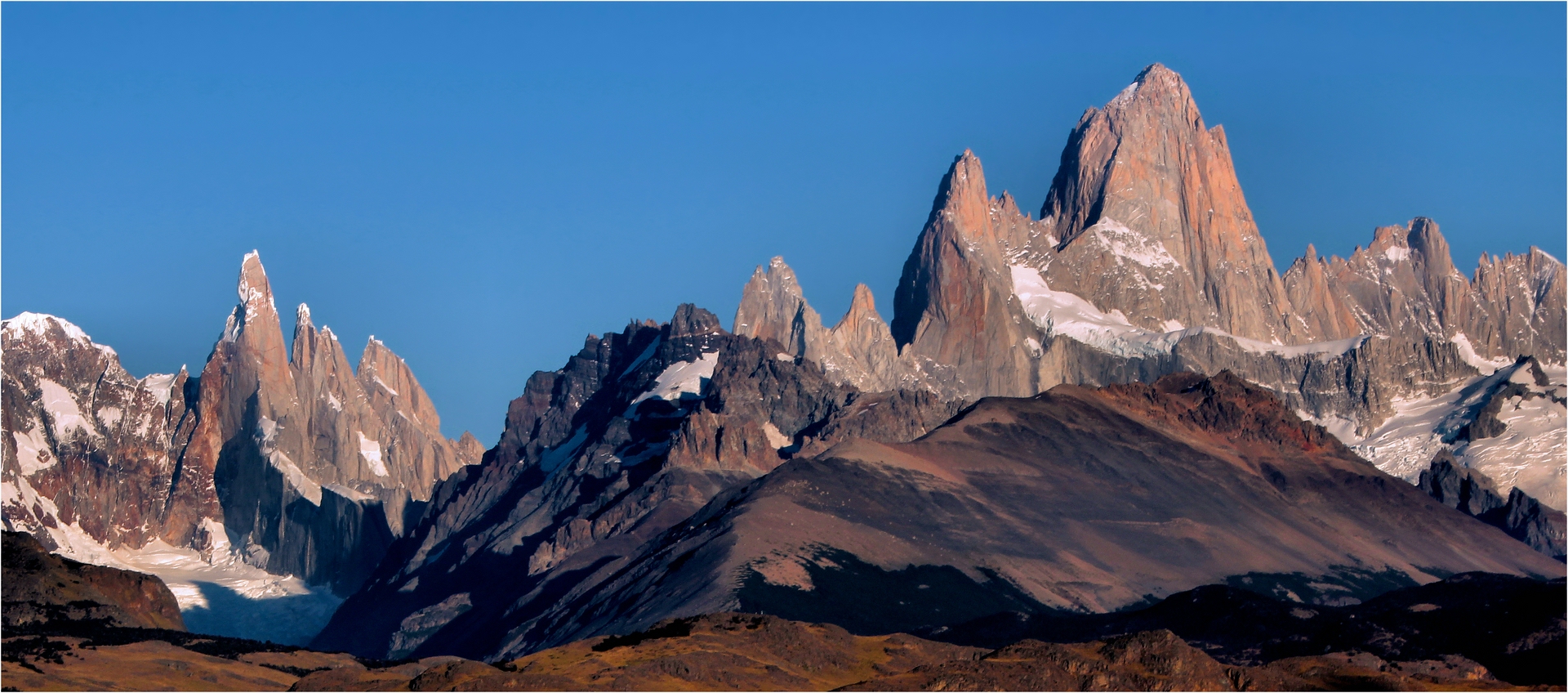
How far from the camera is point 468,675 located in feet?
511

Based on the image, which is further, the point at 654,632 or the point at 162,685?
the point at 654,632

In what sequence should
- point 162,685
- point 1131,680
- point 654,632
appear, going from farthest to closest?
point 654,632, point 1131,680, point 162,685

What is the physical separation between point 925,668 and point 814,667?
9.59 m

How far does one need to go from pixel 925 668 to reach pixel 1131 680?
13.5 m

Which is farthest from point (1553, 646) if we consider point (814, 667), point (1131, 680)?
point (814, 667)

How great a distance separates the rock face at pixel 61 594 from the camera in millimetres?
176500

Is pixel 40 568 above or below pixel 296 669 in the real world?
above

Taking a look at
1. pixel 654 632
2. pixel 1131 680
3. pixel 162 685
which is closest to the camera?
pixel 162 685

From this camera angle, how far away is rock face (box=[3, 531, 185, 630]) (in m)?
176

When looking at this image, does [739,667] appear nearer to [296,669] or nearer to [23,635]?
[296,669]

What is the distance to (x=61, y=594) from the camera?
183m

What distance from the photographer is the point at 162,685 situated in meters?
150

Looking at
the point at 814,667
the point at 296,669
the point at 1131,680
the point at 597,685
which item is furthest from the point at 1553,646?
the point at 296,669

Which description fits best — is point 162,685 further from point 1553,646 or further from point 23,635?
point 1553,646
